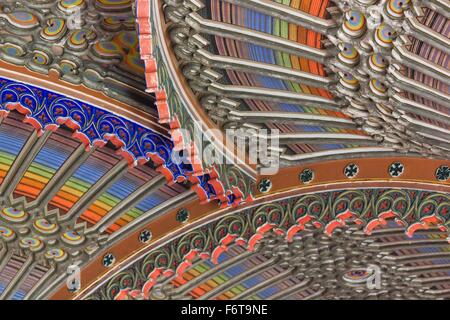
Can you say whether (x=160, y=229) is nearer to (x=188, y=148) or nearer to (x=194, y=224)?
(x=194, y=224)

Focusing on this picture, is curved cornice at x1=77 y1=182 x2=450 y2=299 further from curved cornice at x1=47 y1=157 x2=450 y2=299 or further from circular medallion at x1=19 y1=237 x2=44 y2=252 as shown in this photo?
circular medallion at x1=19 y1=237 x2=44 y2=252

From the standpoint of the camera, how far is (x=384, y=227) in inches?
547

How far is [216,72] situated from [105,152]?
5.44 feet

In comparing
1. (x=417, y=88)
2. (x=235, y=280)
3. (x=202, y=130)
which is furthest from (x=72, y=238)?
(x=417, y=88)

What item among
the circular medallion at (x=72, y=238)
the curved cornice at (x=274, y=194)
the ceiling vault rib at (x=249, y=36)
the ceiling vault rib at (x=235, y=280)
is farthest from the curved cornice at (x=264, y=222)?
the ceiling vault rib at (x=249, y=36)

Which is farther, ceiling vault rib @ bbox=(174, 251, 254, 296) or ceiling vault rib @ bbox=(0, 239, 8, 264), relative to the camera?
ceiling vault rib @ bbox=(174, 251, 254, 296)

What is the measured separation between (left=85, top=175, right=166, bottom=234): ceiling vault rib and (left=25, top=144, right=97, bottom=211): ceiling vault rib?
63 cm

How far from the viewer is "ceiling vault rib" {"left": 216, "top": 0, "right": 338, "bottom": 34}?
374 inches

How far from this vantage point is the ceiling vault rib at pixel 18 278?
12391mm

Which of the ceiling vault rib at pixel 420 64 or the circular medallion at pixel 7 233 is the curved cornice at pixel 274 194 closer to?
the circular medallion at pixel 7 233

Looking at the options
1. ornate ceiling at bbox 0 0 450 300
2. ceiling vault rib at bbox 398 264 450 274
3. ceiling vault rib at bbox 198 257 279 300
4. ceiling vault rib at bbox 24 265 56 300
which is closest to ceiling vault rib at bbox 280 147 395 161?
ornate ceiling at bbox 0 0 450 300

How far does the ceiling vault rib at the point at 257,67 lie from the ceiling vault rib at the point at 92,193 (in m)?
1.94
